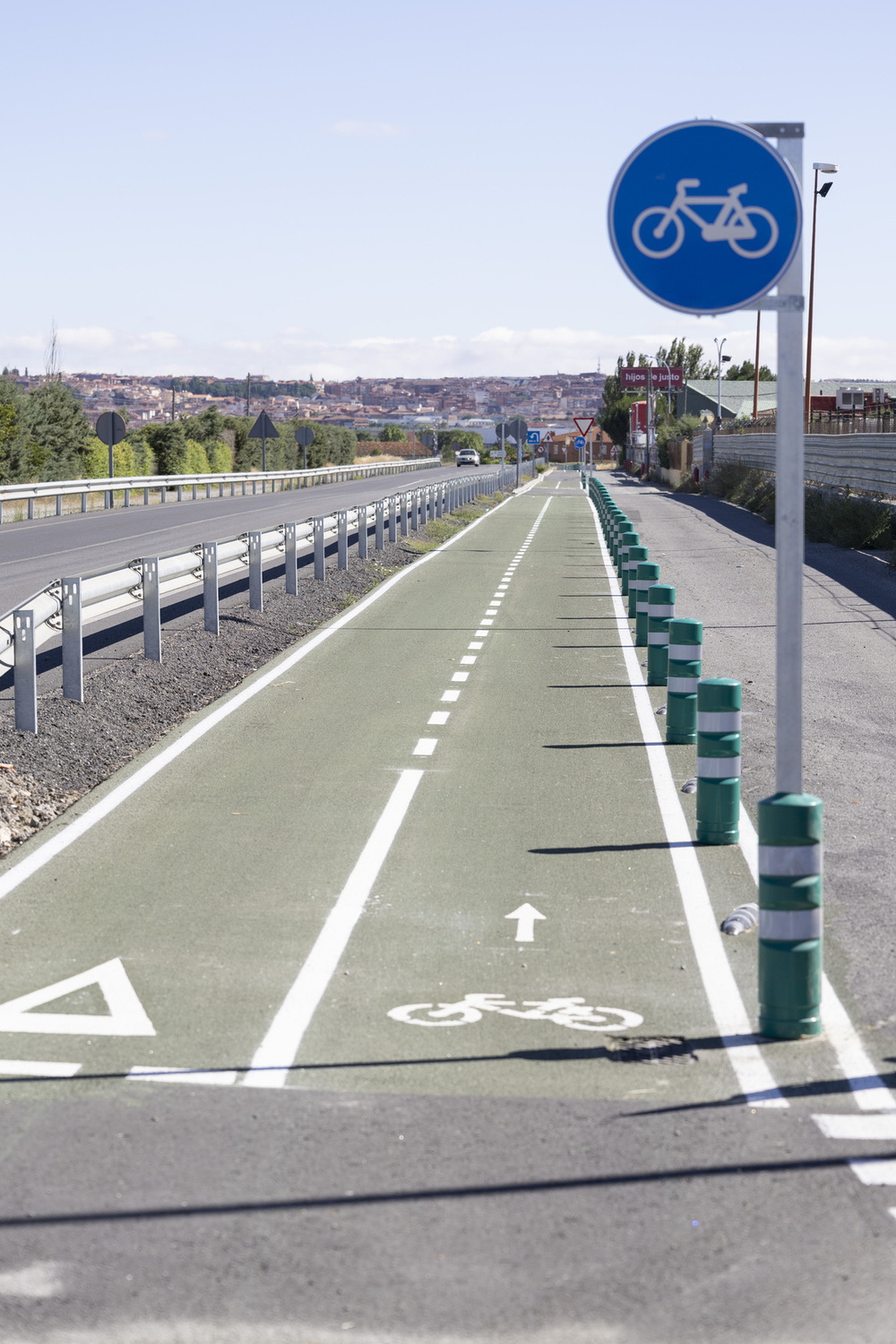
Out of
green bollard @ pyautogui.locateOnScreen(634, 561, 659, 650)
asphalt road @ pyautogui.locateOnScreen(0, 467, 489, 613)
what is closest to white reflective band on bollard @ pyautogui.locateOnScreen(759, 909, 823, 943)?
green bollard @ pyautogui.locateOnScreen(634, 561, 659, 650)

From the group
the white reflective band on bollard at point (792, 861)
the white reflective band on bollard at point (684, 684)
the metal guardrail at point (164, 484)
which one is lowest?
the white reflective band on bollard at point (684, 684)

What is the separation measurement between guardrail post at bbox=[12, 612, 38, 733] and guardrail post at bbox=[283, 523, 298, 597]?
997 cm

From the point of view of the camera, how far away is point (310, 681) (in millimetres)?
14383

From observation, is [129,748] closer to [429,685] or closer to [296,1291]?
[429,685]

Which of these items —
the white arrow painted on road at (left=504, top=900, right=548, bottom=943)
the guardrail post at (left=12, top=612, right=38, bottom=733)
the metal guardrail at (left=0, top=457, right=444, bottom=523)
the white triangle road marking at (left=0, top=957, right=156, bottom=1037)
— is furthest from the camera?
the metal guardrail at (left=0, top=457, right=444, bottom=523)

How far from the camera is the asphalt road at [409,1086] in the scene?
151 inches

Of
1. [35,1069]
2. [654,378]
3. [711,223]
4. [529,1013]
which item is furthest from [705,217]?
[654,378]

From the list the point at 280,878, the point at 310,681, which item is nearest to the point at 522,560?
Answer: the point at 310,681

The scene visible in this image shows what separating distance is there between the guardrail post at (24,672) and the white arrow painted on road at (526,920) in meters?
4.42

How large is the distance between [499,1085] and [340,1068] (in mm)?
551

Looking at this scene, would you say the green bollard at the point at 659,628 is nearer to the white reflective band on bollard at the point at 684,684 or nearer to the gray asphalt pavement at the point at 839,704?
the gray asphalt pavement at the point at 839,704

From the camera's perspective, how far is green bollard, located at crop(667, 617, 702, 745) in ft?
35.8

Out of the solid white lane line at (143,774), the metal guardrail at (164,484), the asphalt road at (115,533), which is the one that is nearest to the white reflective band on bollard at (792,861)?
the solid white lane line at (143,774)

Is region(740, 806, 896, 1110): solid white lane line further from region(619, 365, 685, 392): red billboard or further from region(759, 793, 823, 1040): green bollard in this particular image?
region(619, 365, 685, 392): red billboard
